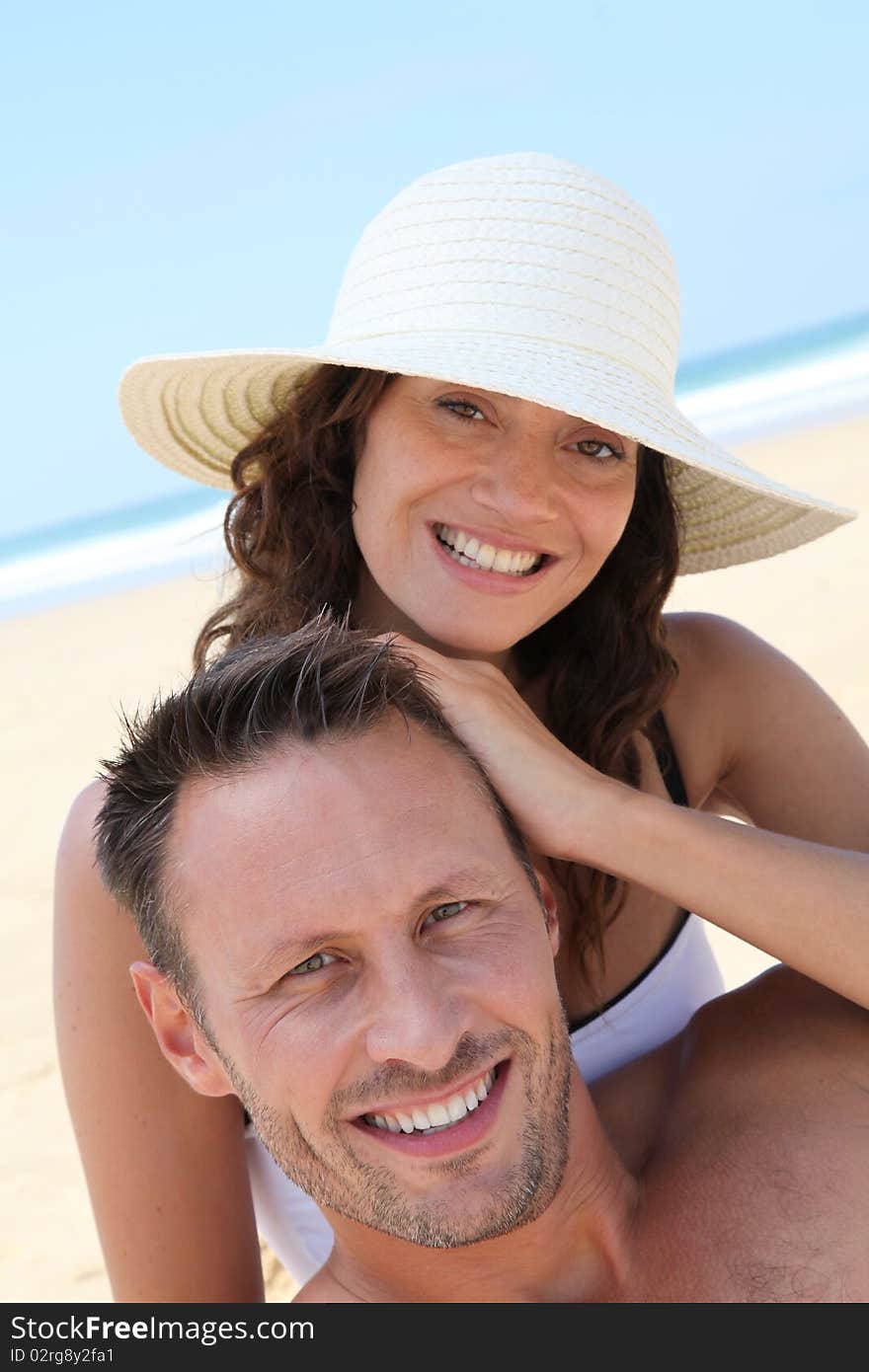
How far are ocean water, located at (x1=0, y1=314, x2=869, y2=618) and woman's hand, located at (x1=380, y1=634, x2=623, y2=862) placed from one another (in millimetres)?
12978

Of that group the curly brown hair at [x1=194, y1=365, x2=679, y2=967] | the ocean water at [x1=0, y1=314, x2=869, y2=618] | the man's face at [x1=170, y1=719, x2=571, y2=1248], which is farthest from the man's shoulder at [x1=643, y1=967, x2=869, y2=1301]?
the ocean water at [x1=0, y1=314, x2=869, y2=618]

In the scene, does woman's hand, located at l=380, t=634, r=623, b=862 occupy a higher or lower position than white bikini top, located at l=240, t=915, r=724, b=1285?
higher

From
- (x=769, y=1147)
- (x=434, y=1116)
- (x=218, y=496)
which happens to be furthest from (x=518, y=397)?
(x=218, y=496)

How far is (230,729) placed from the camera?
2.19 metres

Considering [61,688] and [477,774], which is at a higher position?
[477,774]

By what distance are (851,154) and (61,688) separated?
144 ft

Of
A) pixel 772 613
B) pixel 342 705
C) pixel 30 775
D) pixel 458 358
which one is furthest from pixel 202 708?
pixel 30 775

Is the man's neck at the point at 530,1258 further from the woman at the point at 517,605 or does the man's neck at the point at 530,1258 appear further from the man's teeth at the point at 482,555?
the man's teeth at the point at 482,555

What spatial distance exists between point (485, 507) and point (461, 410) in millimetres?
187

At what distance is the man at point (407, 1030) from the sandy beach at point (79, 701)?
1.57ft

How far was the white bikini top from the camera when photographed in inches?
110

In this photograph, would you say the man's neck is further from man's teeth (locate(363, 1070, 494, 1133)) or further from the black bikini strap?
the black bikini strap
